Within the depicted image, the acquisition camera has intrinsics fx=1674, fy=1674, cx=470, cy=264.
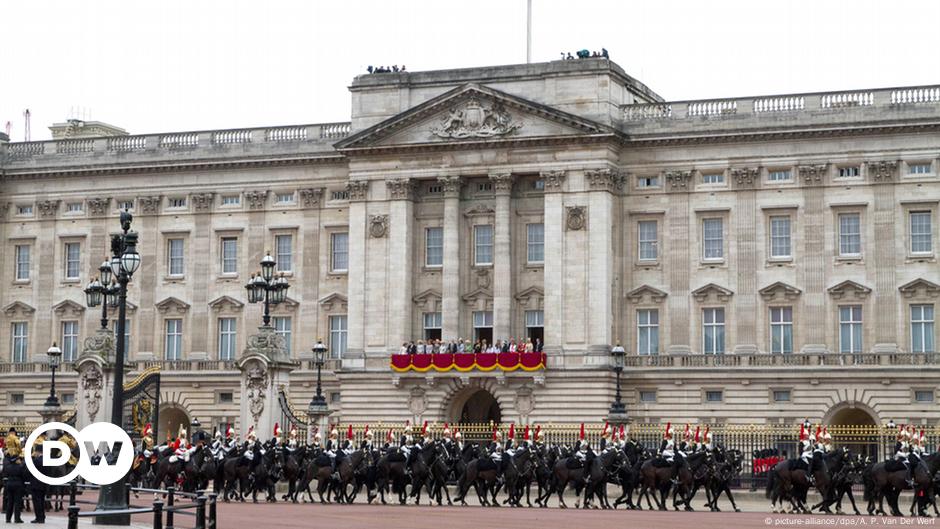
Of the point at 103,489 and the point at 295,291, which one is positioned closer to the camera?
the point at 103,489

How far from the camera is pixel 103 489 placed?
32531 millimetres

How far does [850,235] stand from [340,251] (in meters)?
22.2

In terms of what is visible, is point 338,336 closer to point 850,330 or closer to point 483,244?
point 483,244

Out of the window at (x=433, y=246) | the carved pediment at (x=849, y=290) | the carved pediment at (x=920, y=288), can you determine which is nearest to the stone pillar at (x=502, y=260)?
the window at (x=433, y=246)

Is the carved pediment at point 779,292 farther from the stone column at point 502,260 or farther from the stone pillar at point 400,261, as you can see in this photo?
the stone pillar at point 400,261

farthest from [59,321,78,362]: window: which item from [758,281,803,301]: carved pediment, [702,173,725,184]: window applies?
[758,281,803,301]: carved pediment

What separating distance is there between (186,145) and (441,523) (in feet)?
151

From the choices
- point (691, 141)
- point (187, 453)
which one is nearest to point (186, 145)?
point (691, 141)

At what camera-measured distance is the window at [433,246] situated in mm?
71750

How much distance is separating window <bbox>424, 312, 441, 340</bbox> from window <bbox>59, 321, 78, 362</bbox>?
57.6 ft

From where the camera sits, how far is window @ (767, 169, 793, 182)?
2667 inches

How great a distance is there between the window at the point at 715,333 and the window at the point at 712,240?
89.8 inches

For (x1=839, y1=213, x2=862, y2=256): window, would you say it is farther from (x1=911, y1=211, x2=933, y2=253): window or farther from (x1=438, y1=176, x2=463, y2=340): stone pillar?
(x1=438, y1=176, x2=463, y2=340): stone pillar

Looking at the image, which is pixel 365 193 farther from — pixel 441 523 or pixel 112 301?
pixel 441 523
